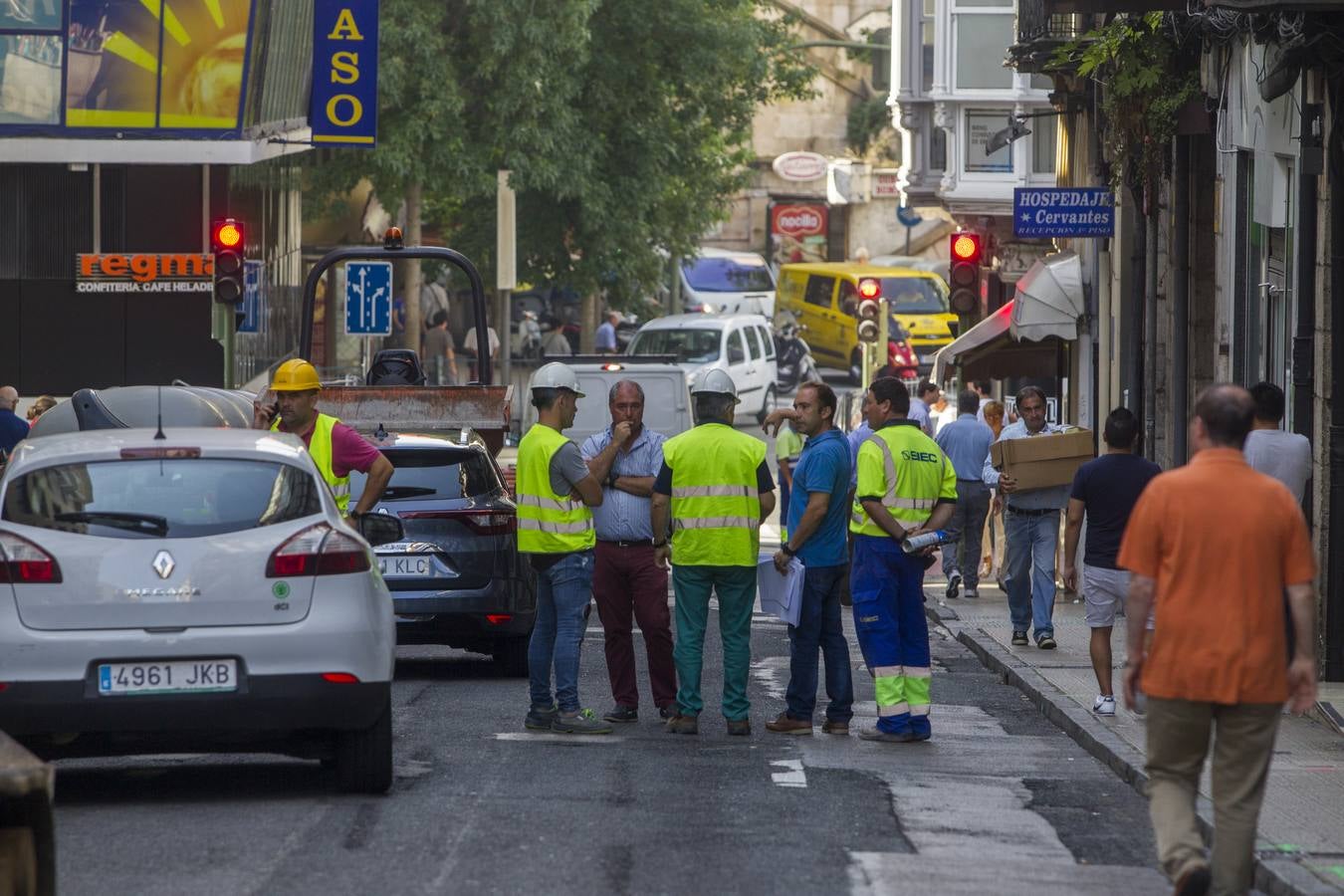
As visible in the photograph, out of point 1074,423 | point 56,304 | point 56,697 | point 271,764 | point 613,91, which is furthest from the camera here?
point 613,91

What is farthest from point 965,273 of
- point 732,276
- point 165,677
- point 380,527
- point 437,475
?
point 732,276

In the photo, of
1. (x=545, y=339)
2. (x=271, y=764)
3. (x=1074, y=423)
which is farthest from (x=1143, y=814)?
(x=545, y=339)

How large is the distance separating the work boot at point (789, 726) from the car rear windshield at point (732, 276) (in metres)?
47.7

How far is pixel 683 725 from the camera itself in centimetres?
1171

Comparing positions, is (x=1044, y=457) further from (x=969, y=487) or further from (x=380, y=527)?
(x=380, y=527)

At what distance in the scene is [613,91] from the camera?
3944 cm

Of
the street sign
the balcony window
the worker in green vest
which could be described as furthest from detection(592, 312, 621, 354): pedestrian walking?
the worker in green vest

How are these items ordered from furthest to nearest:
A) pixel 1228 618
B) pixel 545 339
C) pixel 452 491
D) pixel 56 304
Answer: pixel 545 339 → pixel 56 304 → pixel 452 491 → pixel 1228 618

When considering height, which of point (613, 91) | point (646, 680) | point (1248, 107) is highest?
point (613, 91)

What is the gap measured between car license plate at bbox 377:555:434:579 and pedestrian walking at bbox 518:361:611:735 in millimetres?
2047

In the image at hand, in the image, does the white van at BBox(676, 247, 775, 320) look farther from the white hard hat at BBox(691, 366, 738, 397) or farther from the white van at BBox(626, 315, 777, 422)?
the white hard hat at BBox(691, 366, 738, 397)

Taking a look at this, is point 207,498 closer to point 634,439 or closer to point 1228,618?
point 634,439

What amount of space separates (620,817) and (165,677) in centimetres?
178

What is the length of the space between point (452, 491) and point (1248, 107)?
6.12 metres
